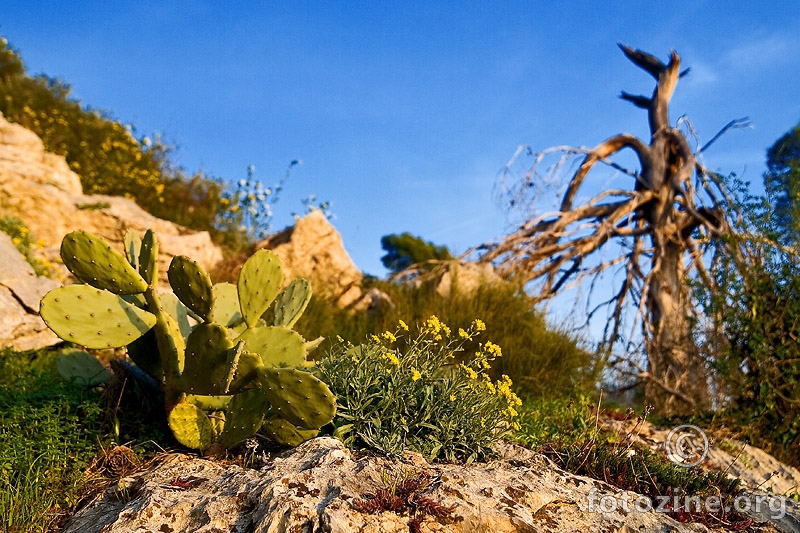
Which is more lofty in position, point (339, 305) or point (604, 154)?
point (604, 154)

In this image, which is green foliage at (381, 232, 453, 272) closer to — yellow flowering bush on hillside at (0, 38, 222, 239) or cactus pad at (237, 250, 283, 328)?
yellow flowering bush on hillside at (0, 38, 222, 239)

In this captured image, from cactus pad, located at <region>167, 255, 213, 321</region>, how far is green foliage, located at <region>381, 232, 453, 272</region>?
62.6 ft

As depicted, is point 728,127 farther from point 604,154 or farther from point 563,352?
point 563,352

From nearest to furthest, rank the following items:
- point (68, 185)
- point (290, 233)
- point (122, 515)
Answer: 1. point (122, 515)
2. point (290, 233)
3. point (68, 185)

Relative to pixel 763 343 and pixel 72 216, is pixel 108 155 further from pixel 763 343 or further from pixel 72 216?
pixel 763 343

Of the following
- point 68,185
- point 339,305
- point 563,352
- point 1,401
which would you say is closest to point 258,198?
point 68,185

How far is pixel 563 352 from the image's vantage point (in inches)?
269

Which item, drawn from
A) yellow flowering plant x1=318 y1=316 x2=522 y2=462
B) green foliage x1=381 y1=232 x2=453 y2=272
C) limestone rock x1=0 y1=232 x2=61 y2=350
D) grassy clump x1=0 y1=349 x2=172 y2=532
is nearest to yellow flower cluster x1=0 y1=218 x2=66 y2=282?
limestone rock x1=0 y1=232 x2=61 y2=350

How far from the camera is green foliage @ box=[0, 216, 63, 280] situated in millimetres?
8648

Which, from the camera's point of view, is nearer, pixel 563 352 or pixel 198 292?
pixel 198 292

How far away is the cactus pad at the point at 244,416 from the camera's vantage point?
3473mm

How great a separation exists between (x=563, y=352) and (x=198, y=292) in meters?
4.36

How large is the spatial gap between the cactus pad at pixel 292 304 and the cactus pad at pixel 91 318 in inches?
34.9

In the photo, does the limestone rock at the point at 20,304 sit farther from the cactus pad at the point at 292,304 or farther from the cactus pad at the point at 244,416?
the cactus pad at the point at 244,416
